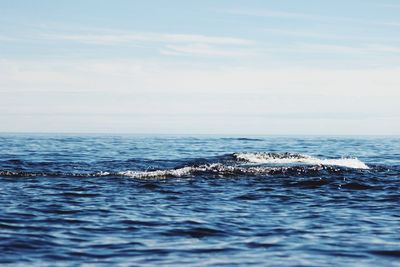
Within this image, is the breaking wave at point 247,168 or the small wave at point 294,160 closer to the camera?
the breaking wave at point 247,168

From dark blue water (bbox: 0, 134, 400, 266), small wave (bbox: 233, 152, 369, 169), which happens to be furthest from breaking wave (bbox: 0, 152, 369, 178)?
dark blue water (bbox: 0, 134, 400, 266)

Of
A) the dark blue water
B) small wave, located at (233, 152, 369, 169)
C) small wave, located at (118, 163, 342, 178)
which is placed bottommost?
the dark blue water

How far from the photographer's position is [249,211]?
1744 cm

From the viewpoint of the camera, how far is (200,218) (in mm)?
16125

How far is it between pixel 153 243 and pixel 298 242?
10.8ft

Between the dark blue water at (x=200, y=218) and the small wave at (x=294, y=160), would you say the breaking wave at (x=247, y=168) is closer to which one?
the small wave at (x=294, y=160)

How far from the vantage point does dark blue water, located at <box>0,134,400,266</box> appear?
39.2 ft

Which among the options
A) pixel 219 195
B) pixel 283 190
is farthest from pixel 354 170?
pixel 219 195

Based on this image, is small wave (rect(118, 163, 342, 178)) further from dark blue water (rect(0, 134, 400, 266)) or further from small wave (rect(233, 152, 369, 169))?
small wave (rect(233, 152, 369, 169))

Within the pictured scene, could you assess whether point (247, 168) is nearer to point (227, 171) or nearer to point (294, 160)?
point (227, 171)

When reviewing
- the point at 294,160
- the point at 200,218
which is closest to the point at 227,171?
the point at 294,160

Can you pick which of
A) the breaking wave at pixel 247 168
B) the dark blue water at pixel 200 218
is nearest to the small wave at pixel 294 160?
the breaking wave at pixel 247 168

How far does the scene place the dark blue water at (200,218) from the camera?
11945mm

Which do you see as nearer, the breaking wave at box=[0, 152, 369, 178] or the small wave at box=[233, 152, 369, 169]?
the breaking wave at box=[0, 152, 369, 178]
